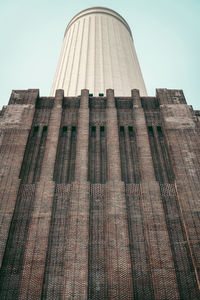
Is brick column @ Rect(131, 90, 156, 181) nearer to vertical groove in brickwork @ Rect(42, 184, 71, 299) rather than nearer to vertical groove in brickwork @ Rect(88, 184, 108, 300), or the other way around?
vertical groove in brickwork @ Rect(88, 184, 108, 300)

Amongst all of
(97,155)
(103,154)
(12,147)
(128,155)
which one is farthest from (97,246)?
(12,147)

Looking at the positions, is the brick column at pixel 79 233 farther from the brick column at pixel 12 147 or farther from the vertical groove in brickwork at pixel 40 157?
the brick column at pixel 12 147

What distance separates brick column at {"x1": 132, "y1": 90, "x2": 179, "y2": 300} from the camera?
13.8 meters

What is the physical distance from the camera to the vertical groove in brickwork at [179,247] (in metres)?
14.0

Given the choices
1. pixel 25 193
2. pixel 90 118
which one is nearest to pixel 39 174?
pixel 25 193

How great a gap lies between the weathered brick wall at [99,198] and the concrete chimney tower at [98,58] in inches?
497

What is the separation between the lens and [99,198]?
17.6 meters

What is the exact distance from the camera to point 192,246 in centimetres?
1500

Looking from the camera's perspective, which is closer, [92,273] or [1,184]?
[92,273]

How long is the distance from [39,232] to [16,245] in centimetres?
149

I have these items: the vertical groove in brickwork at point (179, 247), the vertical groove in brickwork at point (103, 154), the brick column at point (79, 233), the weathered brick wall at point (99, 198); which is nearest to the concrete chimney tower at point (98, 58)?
the weathered brick wall at point (99, 198)

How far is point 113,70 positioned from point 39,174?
82.6ft

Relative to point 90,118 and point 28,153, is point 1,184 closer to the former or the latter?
point 28,153

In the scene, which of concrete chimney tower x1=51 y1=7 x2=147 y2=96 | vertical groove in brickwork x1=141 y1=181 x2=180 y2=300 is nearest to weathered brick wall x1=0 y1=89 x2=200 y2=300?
vertical groove in brickwork x1=141 y1=181 x2=180 y2=300
